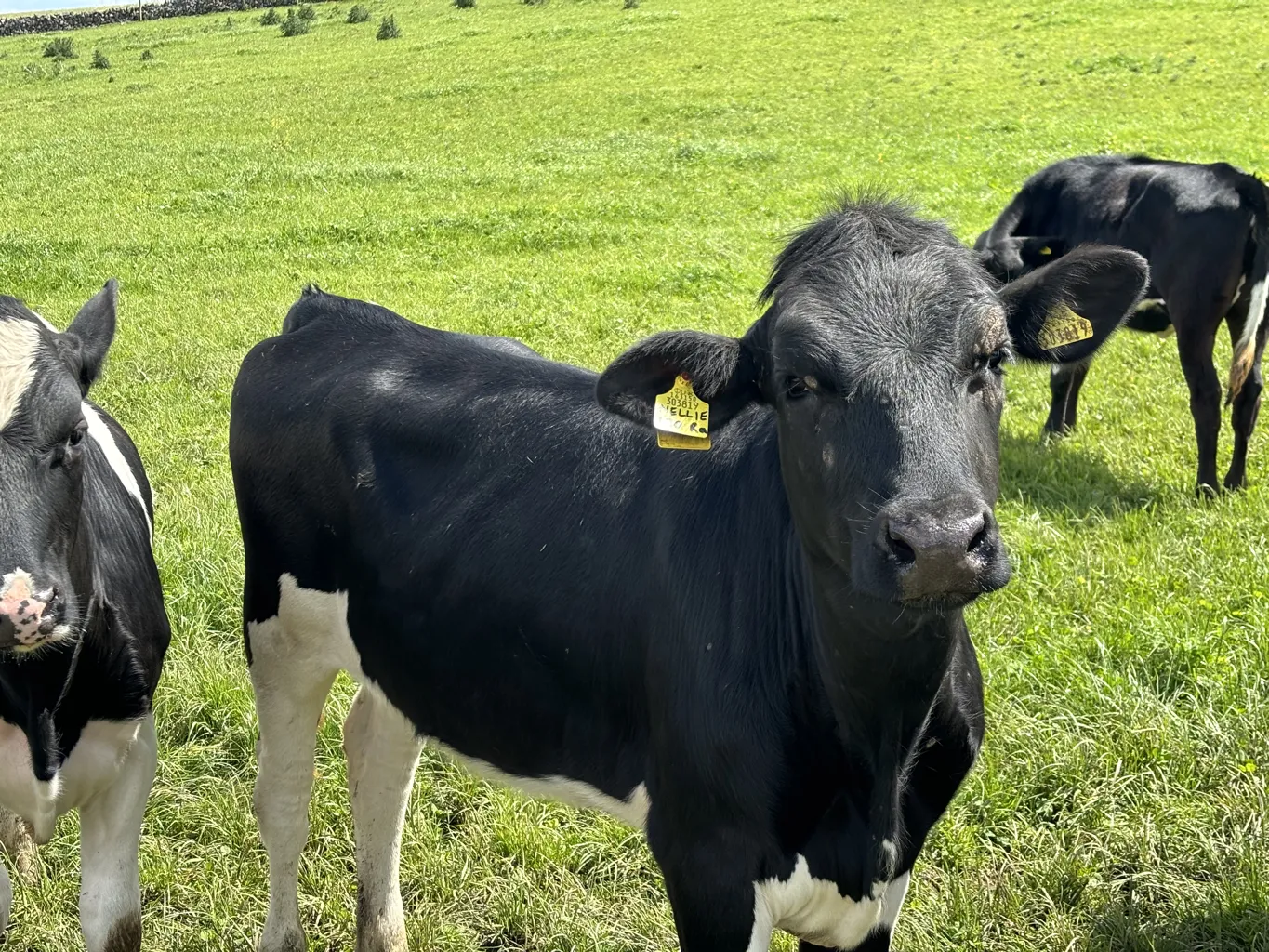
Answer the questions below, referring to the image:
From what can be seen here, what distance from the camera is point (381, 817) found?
4.27 m

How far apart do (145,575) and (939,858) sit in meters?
2.93

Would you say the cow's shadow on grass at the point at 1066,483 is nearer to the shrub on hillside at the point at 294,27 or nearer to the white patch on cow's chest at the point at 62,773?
the white patch on cow's chest at the point at 62,773

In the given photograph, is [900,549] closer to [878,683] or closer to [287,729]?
[878,683]

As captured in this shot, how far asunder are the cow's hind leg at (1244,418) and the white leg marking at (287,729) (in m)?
5.40

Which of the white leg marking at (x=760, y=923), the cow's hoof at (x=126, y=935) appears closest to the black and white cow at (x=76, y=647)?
the cow's hoof at (x=126, y=935)

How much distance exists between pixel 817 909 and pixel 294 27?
47.7 metres

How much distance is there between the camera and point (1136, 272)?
3.16 metres

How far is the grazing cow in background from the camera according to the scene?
24.3ft

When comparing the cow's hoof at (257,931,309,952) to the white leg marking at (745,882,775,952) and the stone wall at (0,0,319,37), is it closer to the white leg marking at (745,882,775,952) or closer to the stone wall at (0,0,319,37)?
the white leg marking at (745,882,775,952)

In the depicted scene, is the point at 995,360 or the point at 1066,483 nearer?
the point at 995,360

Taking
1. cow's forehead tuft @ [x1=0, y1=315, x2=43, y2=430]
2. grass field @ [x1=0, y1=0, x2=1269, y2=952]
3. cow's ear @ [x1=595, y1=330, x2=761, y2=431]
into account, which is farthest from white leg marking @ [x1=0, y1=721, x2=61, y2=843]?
cow's ear @ [x1=595, y1=330, x2=761, y2=431]

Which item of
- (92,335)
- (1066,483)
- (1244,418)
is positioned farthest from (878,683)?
(1244,418)

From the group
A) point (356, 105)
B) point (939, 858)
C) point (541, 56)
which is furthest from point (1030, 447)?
point (541, 56)

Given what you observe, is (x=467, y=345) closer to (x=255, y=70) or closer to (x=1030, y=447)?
(x=1030, y=447)
